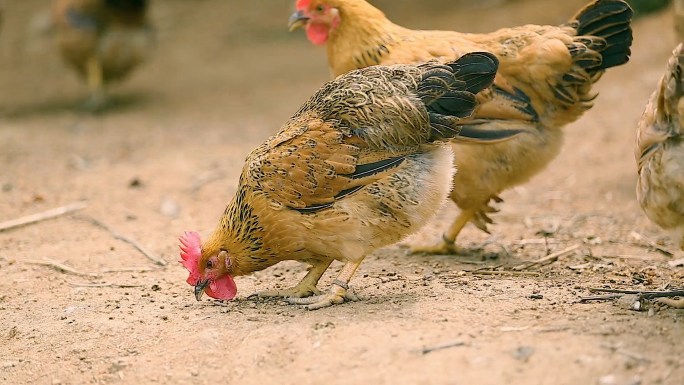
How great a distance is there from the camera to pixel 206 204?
6.72 m

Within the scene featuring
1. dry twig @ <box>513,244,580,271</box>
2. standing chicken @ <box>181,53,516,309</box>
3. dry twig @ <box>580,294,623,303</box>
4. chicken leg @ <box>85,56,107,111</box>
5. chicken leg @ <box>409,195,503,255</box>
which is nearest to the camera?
dry twig @ <box>580,294,623,303</box>

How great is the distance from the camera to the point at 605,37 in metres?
5.28

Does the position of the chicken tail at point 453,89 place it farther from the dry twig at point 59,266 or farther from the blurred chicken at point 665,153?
the dry twig at point 59,266

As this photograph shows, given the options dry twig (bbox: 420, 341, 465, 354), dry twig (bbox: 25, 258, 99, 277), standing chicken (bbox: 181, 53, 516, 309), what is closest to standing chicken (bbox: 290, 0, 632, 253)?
standing chicken (bbox: 181, 53, 516, 309)

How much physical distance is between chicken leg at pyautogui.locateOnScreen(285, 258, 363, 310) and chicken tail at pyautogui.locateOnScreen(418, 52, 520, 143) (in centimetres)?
80

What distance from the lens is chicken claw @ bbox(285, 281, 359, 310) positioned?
4211mm

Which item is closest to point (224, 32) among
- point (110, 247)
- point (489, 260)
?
point (110, 247)

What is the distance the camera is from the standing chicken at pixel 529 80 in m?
5.17

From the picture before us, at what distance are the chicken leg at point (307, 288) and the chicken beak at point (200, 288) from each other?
13.5 inches

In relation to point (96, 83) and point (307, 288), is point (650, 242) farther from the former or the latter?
point (96, 83)

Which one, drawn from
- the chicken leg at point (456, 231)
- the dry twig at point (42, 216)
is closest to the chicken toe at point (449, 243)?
the chicken leg at point (456, 231)

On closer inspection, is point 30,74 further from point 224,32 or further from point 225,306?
point 225,306

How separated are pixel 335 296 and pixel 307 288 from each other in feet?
0.92

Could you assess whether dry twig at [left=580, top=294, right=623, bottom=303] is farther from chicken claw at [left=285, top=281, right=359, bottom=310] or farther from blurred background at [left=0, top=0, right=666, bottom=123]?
blurred background at [left=0, top=0, right=666, bottom=123]
